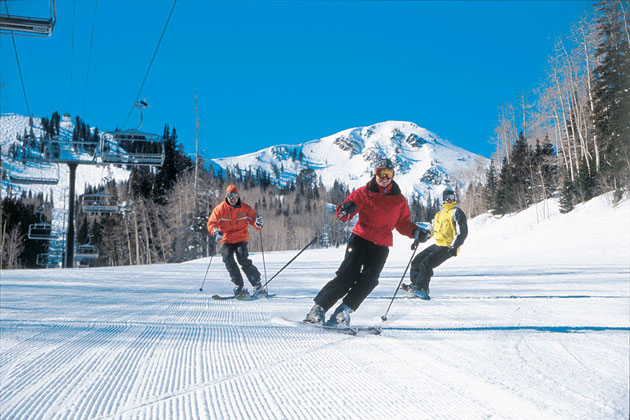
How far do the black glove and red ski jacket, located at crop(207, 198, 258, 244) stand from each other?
297 centimetres

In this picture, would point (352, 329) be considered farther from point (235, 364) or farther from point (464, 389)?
point (464, 389)

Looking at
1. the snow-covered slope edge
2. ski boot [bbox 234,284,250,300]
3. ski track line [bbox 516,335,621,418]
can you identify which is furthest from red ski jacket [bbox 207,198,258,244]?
the snow-covered slope edge

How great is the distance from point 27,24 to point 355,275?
21.4 feet

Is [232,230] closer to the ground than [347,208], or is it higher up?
closer to the ground

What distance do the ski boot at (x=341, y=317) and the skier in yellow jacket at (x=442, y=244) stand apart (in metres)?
2.23

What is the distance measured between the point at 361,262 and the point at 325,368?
1.48 m

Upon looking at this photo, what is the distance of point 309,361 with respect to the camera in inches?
101

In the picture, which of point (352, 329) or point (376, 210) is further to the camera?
point (376, 210)

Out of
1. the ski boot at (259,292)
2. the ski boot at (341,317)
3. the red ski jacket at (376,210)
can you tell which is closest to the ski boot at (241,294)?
the ski boot at (259,292)

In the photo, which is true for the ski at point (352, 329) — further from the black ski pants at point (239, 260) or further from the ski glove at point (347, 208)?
the black ski pants at point (239, 260)

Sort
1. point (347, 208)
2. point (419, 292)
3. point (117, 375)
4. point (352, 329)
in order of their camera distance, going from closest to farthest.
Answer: point (117, 375), point (352, 329), point (347, 208), point (419, 292)

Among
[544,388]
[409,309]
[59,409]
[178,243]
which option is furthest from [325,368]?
[178,243]

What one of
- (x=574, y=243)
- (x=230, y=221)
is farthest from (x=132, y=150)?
(x=574, y=243)

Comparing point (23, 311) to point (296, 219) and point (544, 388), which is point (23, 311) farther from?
point (296, 219)
